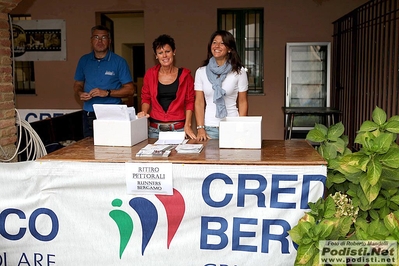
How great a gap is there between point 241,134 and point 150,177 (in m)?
0.66

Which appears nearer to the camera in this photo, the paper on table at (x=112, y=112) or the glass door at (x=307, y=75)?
the paper on table at (x=112, y=112)

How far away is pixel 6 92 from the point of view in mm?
3320

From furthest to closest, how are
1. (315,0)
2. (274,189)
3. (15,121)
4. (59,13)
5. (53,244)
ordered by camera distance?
(59,13) → (315,0) → (15,121) → (53,244) → (274,189)

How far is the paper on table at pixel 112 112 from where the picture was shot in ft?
9.05

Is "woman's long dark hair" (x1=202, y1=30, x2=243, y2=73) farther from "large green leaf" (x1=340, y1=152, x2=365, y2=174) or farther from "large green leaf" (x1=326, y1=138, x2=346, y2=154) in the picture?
"large green leaf" (x1=340, y1=152, x2=365, y2=174)

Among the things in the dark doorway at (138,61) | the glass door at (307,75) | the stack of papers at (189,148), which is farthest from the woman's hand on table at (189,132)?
the dark doorway at (138,61)

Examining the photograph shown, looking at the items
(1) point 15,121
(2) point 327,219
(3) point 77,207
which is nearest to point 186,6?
(1) point 15,121

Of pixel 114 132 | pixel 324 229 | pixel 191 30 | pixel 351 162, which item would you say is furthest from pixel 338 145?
pixel 191 30

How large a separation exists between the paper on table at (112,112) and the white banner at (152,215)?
1.36 feet

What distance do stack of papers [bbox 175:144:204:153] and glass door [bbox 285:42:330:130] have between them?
13.7 ft

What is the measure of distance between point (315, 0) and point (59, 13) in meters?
4.12

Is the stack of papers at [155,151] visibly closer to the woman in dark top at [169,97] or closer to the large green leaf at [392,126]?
the woman in dark top at [169,97]

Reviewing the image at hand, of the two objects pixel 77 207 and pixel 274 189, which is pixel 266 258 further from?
pixel 77 207

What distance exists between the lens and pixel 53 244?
2.62 m
